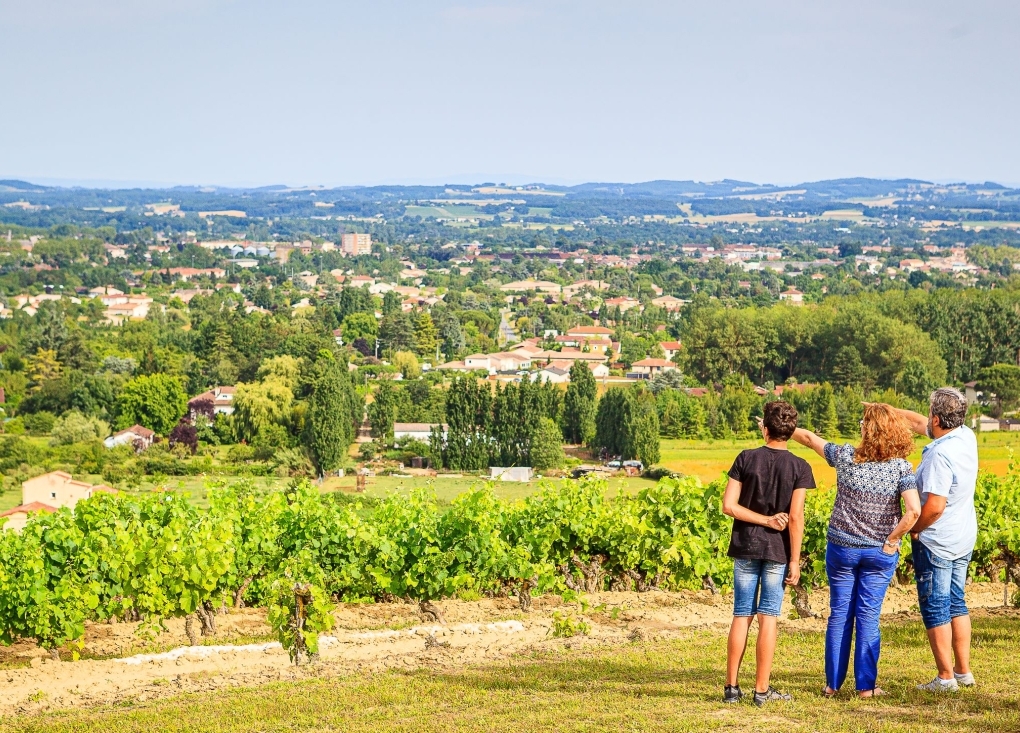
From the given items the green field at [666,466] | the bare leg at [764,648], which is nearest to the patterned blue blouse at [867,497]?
the bare leg at [764,648]

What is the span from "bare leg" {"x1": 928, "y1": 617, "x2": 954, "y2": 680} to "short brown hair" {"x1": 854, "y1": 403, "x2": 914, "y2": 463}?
0.93 meters

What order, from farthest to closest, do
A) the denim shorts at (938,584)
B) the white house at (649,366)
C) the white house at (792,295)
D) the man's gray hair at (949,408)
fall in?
the white house at (792,295), the white house at (649,366), the denim shorts at (938,584), the man's gray hair at (949,408)

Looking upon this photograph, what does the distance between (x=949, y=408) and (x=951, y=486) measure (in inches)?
14.7

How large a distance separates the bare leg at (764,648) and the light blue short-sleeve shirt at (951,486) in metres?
0.84

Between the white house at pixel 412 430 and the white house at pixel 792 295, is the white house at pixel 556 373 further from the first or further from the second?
the white house at pixel 792 295

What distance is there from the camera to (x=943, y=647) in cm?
611

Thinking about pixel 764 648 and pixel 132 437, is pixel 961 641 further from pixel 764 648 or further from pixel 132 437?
pixel 132 437

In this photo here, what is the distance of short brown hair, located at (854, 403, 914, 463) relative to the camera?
5.84 metres

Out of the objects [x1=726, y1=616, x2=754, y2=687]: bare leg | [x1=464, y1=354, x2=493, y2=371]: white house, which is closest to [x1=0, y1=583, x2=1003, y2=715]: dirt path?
[x1=726, y1=616, x2=754, y2=687]: bare leg

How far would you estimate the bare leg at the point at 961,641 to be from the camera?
6.12 meters

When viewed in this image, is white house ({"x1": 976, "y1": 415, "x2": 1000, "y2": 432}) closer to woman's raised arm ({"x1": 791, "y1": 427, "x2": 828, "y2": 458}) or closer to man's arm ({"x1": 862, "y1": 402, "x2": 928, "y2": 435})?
man's arm ({"x1": 862, "y1": 402, "x2": 928, "y2": 435})

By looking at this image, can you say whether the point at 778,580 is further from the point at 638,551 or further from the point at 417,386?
the point at 417,386

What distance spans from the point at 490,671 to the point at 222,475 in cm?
2731

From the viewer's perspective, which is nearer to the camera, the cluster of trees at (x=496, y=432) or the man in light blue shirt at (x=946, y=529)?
the man in light blue shirt at (x=946, y=529)
